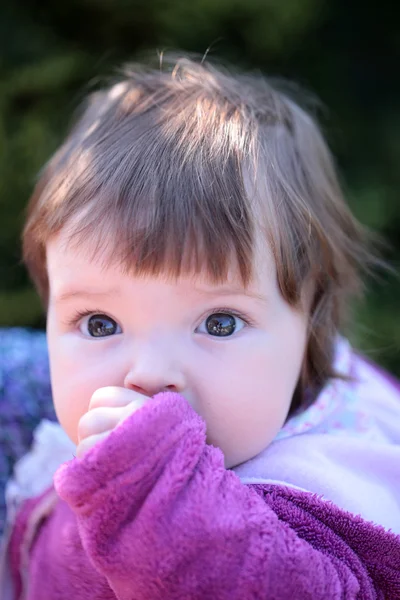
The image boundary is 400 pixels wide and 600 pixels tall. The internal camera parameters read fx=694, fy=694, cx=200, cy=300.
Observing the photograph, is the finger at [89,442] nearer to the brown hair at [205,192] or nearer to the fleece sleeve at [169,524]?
the fleece sleeve at [169,524]

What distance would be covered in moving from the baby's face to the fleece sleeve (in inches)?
4.6

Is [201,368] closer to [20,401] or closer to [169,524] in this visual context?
[169,524]

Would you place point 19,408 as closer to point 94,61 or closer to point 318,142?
point 318,142

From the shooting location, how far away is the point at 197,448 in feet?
2.96

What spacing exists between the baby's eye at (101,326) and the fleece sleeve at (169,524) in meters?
0.20

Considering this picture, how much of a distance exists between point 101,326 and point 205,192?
261 mm

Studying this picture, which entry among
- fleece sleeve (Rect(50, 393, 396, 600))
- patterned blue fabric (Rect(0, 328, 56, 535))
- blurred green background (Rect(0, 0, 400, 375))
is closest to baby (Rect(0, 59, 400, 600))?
fleece sleeve (Rect(50, 393, 396, 600))

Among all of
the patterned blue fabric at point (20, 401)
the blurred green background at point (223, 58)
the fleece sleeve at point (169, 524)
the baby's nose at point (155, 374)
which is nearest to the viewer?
the fleece sleeve at point (169, 524)

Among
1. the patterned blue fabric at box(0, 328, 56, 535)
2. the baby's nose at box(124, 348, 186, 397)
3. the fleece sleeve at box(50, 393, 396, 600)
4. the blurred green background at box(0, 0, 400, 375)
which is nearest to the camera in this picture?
the fleece sleeve at box(50, 393, 396, 600)

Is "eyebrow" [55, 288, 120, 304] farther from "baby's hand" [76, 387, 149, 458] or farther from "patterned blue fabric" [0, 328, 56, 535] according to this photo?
"patterned blue fabric" [0, 328, 56, 535]

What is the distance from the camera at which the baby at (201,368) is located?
867mm

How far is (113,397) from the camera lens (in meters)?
0.95

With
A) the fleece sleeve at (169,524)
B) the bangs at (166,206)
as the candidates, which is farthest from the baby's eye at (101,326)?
the fleece sleeve at (169,524)

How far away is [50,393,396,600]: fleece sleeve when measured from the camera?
0.86 metres
